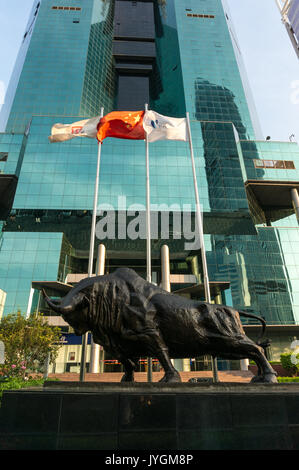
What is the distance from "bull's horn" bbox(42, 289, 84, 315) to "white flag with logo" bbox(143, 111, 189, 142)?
11.7 meters

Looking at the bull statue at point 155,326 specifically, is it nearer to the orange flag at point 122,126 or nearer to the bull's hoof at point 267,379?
the bull's hoof at point 267,379

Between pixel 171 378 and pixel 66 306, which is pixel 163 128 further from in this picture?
pixel 171 378

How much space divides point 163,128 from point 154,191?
93.6 ft

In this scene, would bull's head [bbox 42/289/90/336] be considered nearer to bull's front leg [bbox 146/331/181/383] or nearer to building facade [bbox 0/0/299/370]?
bull's front leg [bbox 146/331/181/383]

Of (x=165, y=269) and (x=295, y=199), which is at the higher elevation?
(x=295, y=199)

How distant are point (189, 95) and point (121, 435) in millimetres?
62887

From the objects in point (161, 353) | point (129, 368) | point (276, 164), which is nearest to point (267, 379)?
point (161, 353)

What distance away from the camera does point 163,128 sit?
15.3m

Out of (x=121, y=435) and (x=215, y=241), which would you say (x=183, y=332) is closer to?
(x=121, y=435)

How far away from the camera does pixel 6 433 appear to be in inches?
167

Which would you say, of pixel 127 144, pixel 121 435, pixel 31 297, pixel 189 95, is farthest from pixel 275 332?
pixel 189 95

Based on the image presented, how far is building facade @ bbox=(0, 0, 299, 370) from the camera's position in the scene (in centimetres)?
3916

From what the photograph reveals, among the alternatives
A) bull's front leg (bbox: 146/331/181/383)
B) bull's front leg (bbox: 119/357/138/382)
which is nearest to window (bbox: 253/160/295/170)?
bull's front leg (bbox: 119/357/138/382)

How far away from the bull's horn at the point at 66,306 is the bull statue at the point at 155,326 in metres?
0.02
